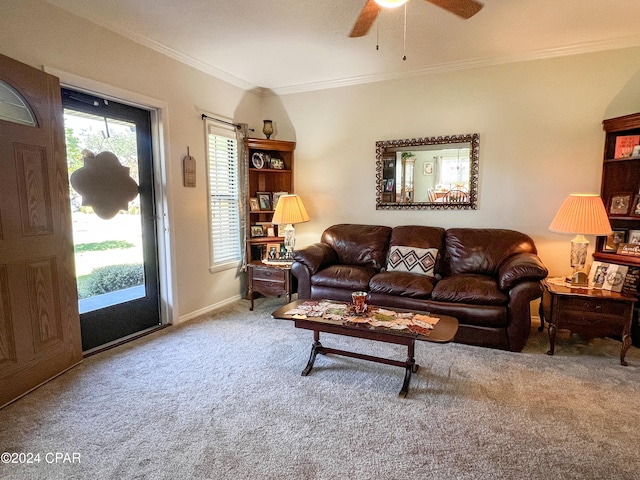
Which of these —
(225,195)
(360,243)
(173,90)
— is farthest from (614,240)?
(173,90)

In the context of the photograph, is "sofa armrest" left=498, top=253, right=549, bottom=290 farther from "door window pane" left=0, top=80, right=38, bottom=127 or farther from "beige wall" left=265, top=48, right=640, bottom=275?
"door window pane" left=0, top=80, right=38, bottom=127

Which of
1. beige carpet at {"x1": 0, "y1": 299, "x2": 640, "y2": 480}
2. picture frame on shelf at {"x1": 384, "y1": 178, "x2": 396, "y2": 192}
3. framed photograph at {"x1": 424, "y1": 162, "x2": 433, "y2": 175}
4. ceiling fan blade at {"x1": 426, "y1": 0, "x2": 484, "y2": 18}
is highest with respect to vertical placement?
ceiling fan blade at {"x1": 426, "y1": 0, "x2": 484, "y2": 18}

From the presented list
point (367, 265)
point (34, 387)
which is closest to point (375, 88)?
point (367, 265)

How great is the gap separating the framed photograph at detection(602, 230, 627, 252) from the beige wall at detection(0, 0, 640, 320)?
1.06 ft

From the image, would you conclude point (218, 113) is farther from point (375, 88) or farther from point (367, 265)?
point (367, 265)

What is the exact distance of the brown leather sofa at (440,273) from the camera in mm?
2996

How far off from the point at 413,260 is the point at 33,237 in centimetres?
322

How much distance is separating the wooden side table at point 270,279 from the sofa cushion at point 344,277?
36 cm

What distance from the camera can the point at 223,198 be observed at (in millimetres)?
4316

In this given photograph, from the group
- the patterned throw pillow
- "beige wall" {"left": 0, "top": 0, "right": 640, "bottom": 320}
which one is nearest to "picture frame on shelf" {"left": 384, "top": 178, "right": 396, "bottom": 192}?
"beige wall" {"left": 0, "top": 0, "right": 640, "bottom": 320}

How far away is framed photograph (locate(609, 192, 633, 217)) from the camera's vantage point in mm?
3232

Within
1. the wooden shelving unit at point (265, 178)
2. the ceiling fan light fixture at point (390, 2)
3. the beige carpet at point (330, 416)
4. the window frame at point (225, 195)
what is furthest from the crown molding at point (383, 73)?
the beige carpet at point (330, 416)

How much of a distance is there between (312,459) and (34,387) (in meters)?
1.98

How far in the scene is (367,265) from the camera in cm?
411
